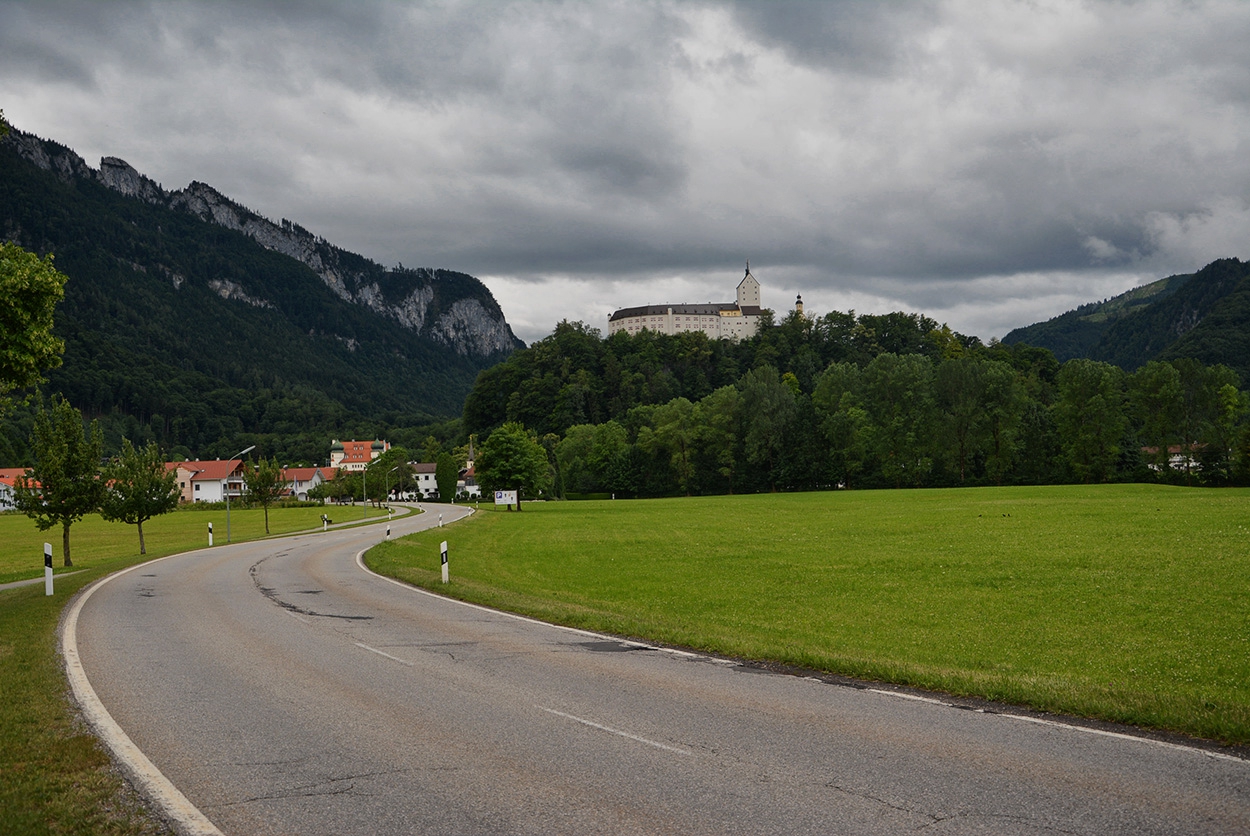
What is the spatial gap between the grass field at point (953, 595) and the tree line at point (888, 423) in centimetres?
5099

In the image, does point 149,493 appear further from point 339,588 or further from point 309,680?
point 309,680

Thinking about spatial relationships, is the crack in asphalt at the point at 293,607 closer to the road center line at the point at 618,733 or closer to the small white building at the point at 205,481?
the road center line at the point at 618,733

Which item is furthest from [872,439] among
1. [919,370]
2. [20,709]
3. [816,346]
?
[20,709]

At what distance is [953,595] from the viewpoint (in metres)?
22.3

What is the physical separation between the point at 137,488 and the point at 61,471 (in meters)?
7.76

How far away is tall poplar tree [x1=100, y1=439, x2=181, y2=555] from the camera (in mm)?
49562

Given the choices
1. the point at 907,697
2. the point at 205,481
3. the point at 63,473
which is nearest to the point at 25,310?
the point at 907,697

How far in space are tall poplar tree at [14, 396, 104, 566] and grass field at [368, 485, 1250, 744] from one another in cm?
1606

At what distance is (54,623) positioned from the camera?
1853 cm

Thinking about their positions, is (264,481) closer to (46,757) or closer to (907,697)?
(46,757)

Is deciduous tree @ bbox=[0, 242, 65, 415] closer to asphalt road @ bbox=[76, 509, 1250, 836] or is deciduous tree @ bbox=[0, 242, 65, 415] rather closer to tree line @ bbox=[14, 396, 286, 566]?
asphalt road @ bbox=[76, 509, 1250, 836]

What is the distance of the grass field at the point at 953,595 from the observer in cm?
1237

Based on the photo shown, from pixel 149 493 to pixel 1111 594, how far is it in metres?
50.3

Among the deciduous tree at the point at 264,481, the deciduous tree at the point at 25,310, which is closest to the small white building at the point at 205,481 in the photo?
→ the deciduous tree at the point at 264,481
